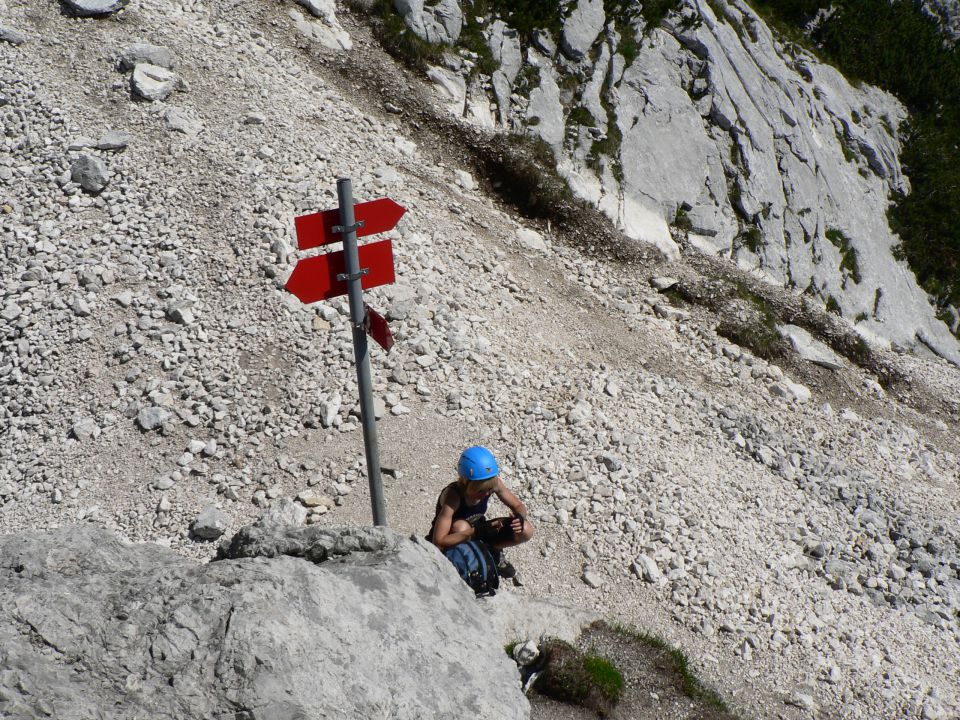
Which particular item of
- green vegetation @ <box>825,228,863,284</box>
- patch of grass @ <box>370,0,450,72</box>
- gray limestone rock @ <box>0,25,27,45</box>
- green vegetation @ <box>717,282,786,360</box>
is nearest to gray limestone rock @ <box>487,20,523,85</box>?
patch of grass @ <box>370,0,450,72</box>

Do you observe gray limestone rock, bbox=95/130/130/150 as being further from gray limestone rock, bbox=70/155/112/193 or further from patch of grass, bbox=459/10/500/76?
patch of grass, bbox=459/10/500/76

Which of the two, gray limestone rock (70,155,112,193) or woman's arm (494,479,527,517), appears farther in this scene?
gray limestone rock (70,155,112,193)

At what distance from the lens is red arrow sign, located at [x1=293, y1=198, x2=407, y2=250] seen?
4.49 m

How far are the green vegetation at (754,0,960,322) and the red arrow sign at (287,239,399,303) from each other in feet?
73.6

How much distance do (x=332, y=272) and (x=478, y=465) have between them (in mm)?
2108

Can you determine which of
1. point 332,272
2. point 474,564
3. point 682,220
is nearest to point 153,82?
point 332,272

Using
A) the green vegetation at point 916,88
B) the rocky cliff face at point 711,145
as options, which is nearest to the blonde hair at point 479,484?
the rocky cliff face at point 711,145

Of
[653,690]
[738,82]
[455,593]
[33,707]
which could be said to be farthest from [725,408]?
[738,82]

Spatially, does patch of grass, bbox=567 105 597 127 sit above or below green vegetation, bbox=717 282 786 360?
above

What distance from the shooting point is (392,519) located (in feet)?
23.6

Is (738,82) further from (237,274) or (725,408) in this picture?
(237,274)

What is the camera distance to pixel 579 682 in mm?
5492

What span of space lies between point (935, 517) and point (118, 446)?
11.8 metres

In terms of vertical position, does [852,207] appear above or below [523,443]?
above
